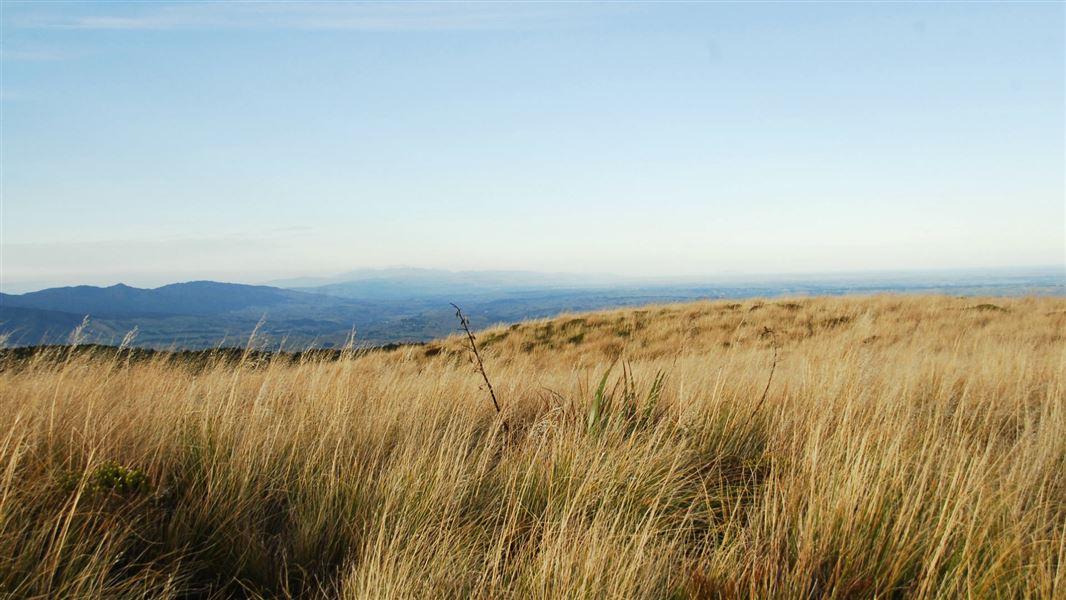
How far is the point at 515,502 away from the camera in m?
2.69

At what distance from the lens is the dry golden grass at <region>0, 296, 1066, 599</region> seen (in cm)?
194

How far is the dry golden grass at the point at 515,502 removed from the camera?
194 centimetres

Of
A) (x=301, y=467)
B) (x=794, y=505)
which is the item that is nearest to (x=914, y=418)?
(x=794, y=505)

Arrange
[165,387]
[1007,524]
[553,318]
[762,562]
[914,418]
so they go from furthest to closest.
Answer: [553,318], [165,387], [914,418], [1007,524], [762,562]

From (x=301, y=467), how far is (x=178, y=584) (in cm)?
92

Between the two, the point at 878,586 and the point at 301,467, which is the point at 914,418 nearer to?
the point at 878,586

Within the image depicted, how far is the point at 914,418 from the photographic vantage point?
159 inches

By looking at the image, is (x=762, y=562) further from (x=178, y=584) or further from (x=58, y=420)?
(x=58, y=420)

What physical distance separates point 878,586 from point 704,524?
74cm

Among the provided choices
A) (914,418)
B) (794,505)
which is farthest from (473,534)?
(914,418)

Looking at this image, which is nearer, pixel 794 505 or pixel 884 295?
pixel 794 505

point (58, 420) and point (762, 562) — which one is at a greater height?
point (58, 420)

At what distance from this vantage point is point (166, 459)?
286 centimetres

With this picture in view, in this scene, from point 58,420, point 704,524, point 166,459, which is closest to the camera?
point 704,524
